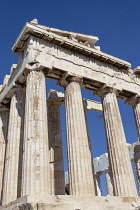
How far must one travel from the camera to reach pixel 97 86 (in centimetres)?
2164

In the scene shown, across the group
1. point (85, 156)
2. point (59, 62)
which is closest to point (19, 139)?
point (85, 156)

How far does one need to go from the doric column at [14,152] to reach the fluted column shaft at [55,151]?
4.36 meters

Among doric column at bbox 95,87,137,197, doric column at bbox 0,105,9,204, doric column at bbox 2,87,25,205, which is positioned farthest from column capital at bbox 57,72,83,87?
doric column at bbox 0,105,9,204

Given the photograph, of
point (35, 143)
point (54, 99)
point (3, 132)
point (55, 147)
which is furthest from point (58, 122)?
point (35, 143)

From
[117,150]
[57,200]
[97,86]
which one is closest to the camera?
[57,200]

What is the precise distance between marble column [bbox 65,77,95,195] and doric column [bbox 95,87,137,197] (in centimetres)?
236

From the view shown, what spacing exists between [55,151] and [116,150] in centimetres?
590

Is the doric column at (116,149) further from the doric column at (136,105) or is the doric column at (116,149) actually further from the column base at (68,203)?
the column base at (68,203)

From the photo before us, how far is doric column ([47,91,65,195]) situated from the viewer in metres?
20.3

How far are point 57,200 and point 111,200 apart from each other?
127 inches

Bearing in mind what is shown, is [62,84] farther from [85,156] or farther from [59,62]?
[85,156]

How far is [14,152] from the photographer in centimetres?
1712

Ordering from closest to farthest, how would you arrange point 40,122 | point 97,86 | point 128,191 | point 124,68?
point 40,122 → point 128,191 → point 97,86 → point 124,68

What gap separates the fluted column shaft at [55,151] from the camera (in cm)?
2032
